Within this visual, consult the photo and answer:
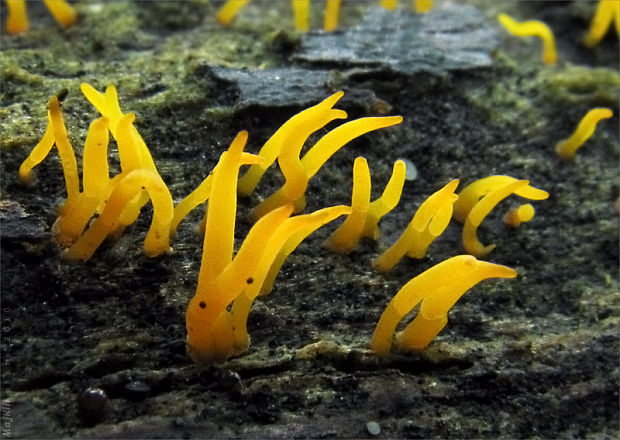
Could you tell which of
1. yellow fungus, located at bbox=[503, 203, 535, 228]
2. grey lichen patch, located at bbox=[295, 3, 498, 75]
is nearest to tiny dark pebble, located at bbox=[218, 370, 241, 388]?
yellow fungus, located at bbox=[503, 203, 535, 228]

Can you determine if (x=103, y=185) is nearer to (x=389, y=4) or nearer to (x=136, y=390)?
(x=136, y=390)

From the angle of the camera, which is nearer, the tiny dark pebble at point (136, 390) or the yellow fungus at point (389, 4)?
the tiny dark pebble at point (136, 390)

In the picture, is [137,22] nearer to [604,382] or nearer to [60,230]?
[60,230]

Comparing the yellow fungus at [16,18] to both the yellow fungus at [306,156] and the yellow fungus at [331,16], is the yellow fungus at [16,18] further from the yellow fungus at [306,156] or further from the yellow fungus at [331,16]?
the yellow fungus at [306,156]

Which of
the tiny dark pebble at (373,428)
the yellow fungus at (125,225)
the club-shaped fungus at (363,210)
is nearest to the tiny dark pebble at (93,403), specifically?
the yellow fungus at (125,225)

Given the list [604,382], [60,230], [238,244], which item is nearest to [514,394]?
[604,382]
